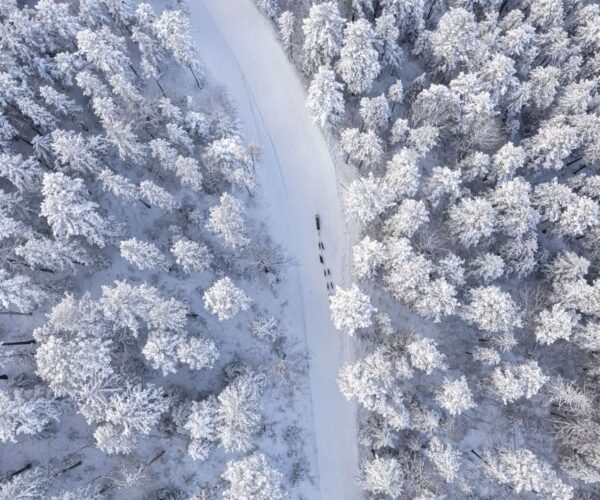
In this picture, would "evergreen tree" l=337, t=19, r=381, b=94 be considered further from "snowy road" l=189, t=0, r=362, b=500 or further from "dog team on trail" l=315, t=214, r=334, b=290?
"dog team on trail" l=315, t=214, r=334, b=290

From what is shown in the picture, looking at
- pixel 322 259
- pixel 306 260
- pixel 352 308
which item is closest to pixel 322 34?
pixel 322 259

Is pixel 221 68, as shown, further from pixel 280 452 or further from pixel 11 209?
pixel 280 452

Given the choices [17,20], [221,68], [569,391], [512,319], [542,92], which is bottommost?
[569,391]

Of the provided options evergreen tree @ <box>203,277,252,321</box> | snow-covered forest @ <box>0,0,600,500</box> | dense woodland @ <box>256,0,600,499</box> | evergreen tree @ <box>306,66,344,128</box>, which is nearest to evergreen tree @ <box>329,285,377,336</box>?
dense woodland @ <box>256,0,600,499</box>

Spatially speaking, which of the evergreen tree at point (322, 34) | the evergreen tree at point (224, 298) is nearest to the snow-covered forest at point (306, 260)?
the evergreen tree at point (224, 298)

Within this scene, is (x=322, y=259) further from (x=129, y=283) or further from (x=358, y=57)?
(x=358, y=57)

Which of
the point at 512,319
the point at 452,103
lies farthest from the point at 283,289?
the point at 452,103

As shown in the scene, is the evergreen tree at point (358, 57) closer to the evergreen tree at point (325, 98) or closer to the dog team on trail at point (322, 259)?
the evergreen tree at point (325, 98)
